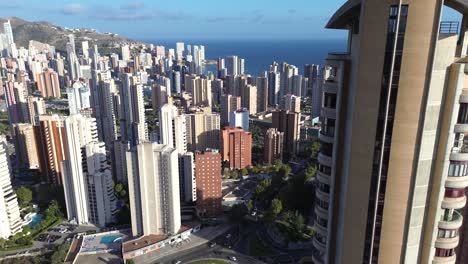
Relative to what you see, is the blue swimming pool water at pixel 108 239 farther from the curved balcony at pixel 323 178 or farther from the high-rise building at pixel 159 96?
the high-rise building at pixel 159 96

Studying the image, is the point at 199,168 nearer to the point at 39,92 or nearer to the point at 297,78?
the point at 297,78

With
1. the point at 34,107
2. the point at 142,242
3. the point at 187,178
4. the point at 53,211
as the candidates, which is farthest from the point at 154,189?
the point at 34,107

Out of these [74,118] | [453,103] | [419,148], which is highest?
[453,103]

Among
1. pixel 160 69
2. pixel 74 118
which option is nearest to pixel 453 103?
pixel 74 118

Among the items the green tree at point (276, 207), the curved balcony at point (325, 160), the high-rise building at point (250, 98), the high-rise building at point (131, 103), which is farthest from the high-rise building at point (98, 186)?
Answer: the high-rise building at point (250, 98)

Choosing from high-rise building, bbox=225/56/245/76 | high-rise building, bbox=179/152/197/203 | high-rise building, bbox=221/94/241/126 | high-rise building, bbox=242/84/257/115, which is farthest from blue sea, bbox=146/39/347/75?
high-rise building, bbox=179/152/197/203

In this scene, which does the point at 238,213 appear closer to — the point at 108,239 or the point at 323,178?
the point at 108,239
